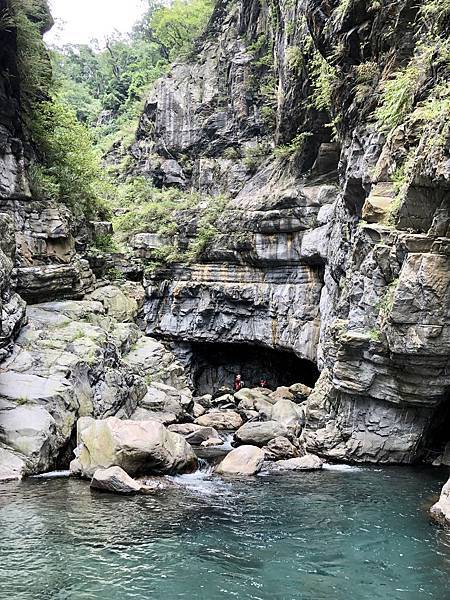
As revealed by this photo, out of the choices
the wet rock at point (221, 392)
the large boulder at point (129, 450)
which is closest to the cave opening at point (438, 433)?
the large boulder at point (129, 450)

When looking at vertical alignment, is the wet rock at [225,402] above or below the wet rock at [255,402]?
below

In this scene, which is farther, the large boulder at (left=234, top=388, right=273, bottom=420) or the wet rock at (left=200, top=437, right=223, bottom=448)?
the large boulder at (left=234, top=388, right=273, bottom=420)

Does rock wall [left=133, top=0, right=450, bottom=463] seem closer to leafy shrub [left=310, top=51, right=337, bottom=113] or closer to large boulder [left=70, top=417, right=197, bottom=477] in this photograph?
leafy shrub [left=310, top=51, right=337, bottom=113]

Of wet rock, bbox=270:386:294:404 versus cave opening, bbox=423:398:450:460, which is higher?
cave opening, bbox=423:398:450:460

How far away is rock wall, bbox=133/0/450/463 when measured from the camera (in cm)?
1341

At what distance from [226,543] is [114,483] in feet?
12.1

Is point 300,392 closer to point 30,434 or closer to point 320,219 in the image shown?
point 320,219

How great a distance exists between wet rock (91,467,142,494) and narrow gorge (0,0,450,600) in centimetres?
5

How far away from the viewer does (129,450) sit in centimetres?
1344

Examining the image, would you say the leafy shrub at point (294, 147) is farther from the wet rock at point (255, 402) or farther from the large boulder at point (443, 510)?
the large boulder at point (443, 510)

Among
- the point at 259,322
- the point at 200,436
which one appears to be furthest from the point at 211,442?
the point at 259,322

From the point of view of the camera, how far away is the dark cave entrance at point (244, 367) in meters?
30.8

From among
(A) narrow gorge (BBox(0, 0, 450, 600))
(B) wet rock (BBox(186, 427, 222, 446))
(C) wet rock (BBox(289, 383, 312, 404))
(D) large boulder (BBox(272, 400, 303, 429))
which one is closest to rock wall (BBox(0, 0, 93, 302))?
(A) narrow gorge (BBox(0, 0, 450, 600))

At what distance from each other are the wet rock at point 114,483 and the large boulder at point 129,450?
30.6 inches
